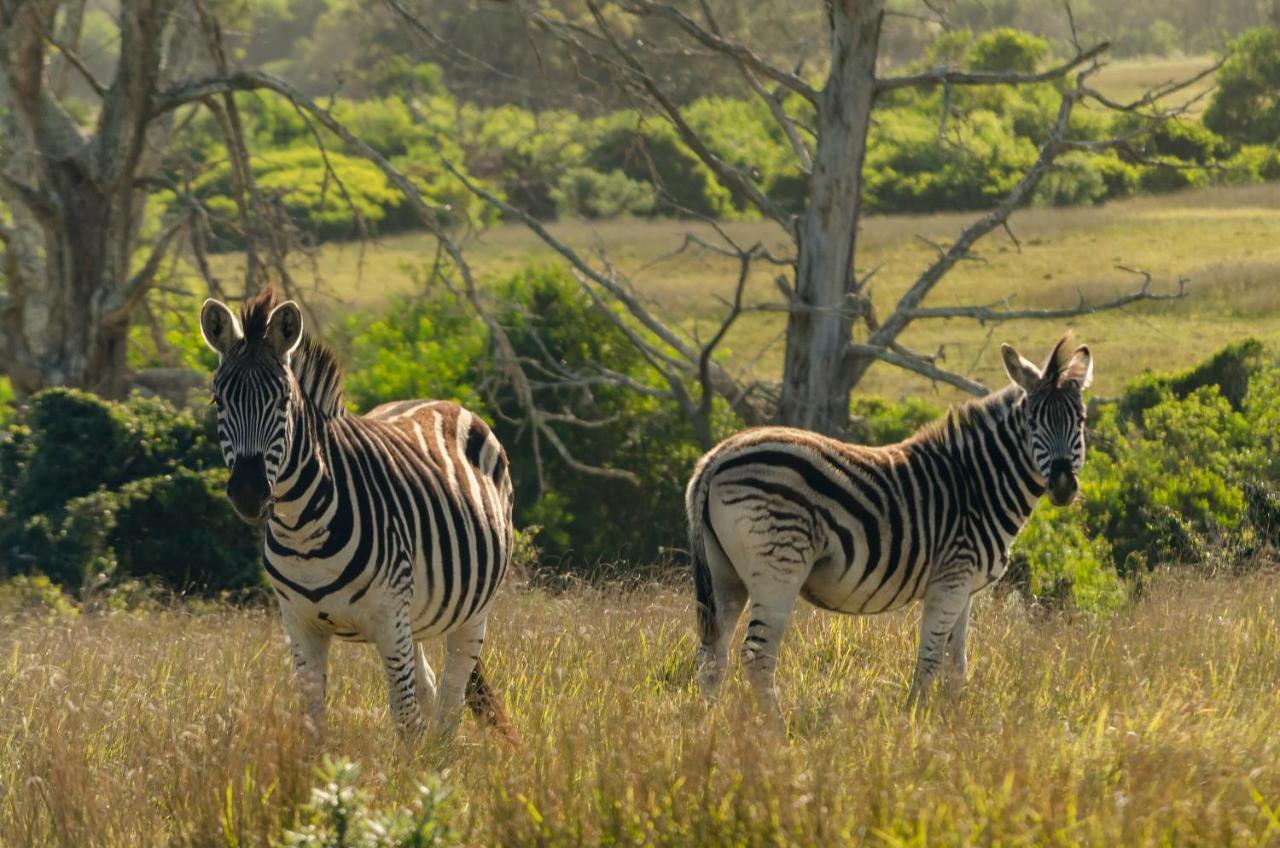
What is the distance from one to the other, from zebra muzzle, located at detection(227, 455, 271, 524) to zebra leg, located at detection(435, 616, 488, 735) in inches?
64.0

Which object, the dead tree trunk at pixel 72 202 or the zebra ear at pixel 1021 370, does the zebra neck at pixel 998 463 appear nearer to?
the zebra ear at pixel 1021 370

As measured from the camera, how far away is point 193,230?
16906 mm

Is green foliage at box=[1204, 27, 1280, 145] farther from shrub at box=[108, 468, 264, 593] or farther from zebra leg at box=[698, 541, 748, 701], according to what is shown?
zebra leg at box=[698, 541, 748, 701]

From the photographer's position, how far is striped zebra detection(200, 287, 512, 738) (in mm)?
6109

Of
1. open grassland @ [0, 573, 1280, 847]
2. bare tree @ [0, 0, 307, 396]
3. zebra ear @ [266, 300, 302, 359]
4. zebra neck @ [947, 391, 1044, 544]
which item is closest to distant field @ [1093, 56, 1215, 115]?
bare tree @ [0, 0, 307, 396]

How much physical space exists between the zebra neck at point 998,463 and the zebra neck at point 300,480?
3.29 m

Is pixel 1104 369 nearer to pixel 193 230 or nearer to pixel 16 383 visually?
pixel 193 230

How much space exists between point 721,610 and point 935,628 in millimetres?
1001

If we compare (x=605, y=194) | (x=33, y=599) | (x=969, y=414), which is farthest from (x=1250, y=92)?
(x=33, y=599)

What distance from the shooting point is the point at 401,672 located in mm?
6590

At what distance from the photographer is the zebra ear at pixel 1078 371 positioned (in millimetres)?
8062

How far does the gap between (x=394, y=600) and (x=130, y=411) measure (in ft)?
28.5

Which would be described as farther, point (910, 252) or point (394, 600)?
point (910, 252)

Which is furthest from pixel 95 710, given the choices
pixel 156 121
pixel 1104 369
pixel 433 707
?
pixel 1104 369
